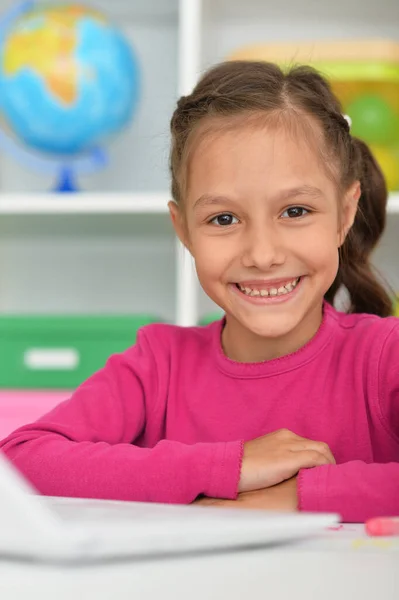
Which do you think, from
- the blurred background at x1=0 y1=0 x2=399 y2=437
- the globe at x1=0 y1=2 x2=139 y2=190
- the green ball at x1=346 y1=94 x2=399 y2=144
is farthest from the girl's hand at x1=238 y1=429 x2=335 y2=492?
the globe at x1=0 y1=2 x2=139 y2=190

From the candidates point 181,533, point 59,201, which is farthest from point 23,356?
point 181,533

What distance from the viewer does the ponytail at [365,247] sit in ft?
3.91

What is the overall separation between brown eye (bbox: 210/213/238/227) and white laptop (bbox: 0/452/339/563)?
49 cm

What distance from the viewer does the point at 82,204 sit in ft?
6.57

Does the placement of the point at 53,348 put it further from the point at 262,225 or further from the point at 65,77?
the point at 262,225

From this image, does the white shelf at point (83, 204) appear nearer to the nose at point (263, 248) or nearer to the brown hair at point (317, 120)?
the brown hair at point (317, 120)

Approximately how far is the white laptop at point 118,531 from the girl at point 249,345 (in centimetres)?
31

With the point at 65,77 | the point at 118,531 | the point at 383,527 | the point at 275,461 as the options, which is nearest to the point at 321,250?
the point at 275,461

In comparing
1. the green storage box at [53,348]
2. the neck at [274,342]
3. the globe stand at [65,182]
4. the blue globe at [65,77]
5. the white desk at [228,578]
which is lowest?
the green storage box at [53,348]

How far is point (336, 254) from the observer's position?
102cm

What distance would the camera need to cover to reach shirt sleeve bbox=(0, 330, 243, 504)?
32.9 inches

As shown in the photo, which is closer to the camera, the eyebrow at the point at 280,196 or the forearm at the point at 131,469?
the forearm at the point at 131,469

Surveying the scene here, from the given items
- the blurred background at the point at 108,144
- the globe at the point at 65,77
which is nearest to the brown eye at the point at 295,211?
the blurred background at the point at 108,144

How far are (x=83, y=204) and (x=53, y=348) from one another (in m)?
0.33
